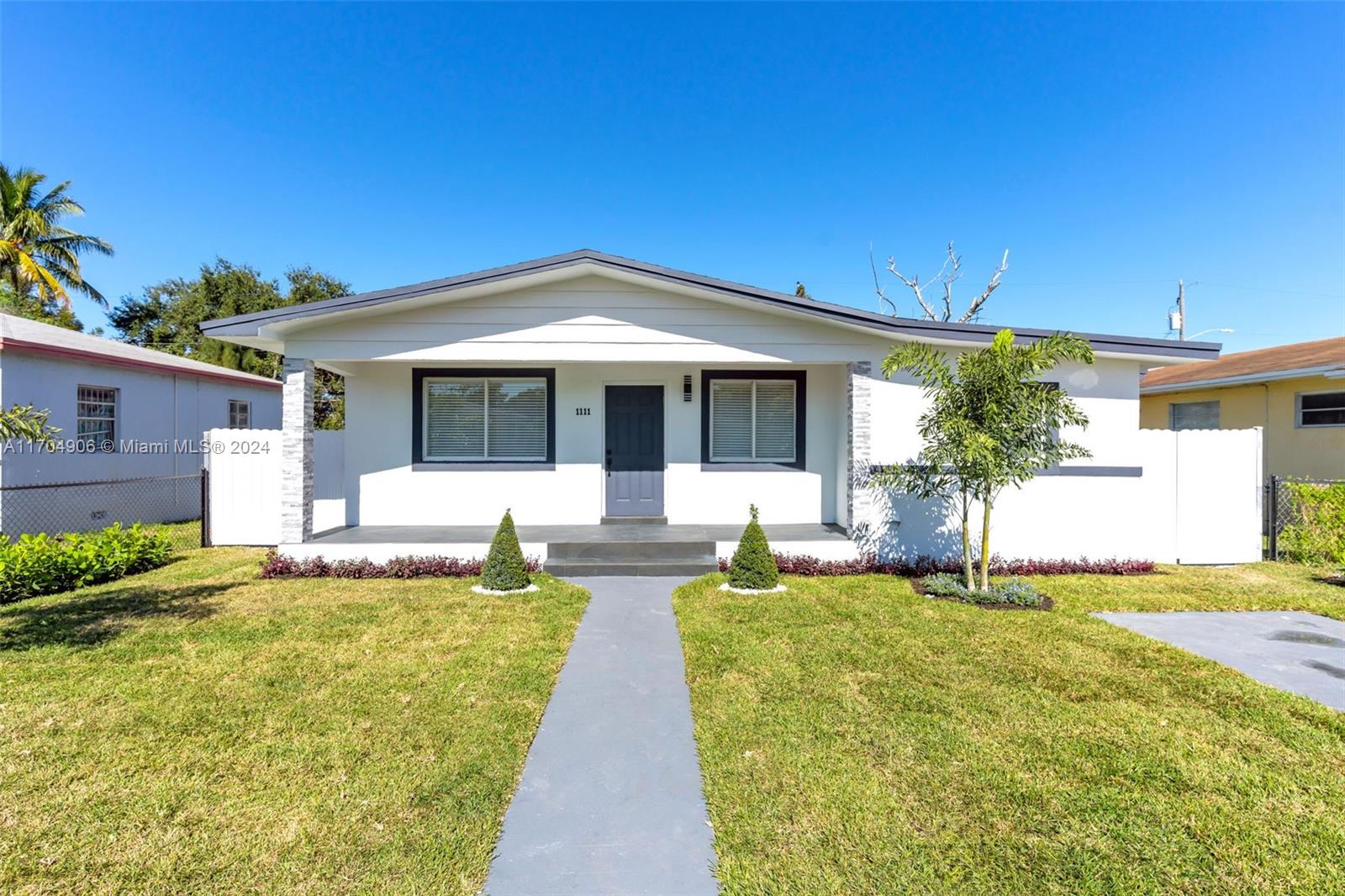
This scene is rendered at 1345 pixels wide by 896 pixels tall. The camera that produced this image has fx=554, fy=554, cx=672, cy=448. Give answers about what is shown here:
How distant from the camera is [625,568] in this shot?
7.26 meters

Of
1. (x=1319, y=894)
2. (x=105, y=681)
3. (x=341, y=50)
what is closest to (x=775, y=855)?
(x=1319, y=894)

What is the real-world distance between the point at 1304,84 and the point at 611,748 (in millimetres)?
15332

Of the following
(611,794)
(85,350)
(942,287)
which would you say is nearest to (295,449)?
(85,350)

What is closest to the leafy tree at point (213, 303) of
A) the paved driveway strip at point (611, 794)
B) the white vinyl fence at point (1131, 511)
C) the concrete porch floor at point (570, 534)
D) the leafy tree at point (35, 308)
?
the leafy tree at point (35, 308)

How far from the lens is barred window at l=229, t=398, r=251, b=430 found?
1337 centimetres

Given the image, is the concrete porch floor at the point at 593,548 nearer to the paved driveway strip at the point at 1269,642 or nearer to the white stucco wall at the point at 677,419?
the white stucco wall at the point at 677,419

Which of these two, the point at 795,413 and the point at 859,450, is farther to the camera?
the point at 795,413

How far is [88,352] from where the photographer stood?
32.3ft

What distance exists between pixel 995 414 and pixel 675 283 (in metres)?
4.13

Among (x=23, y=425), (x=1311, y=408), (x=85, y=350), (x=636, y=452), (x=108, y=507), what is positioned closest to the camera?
(x=23, y=425)

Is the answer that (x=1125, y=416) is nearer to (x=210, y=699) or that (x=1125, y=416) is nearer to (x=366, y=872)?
(x=366, y=872)

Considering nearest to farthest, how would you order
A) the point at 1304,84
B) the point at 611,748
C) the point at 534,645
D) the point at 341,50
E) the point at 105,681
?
the point at 611,748 → the point at 105,681 → the point at 534,645 → the point at 1304,84 → the point at 341,50

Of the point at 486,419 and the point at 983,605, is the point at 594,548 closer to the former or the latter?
the point at 486,419

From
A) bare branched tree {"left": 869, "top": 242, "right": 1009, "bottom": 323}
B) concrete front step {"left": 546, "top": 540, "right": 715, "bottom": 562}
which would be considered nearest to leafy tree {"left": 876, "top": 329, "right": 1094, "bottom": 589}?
concrete front step {"left": 546, "top": 540, "right": 715, "bottom": 562}
